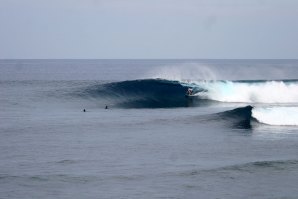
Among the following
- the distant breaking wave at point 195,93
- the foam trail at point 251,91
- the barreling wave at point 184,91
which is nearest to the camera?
the distant breaking wave at point 195,93

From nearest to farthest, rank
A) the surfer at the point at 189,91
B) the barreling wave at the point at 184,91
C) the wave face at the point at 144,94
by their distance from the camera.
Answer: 1. the wave face at the point at 144,94
2. the barreling wave at the point at 184,91
3. the surfer at the point at 189,91

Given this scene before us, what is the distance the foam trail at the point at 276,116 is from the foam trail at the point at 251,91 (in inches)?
525

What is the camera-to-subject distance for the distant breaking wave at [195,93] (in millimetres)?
46375

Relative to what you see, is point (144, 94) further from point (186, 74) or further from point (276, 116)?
point (186, 74)

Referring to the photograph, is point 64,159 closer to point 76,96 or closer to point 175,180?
point 175,180

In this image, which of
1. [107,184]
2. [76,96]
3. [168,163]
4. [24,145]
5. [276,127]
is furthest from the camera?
[76,96]

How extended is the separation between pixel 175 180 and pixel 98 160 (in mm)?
3892

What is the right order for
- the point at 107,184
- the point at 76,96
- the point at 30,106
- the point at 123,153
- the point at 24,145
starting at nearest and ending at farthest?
the point at 107,184
the point at 123,153
the point at 24,145
the point at 30,106
the point at 76,96

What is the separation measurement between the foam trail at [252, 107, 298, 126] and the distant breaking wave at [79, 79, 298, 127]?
24.3ft

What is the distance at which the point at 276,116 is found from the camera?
35.2 meters

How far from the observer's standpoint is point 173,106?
1746 inches

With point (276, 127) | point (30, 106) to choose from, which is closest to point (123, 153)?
point (276, 127)

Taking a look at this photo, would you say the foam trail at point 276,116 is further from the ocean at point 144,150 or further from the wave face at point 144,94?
the wave face at point 144,94

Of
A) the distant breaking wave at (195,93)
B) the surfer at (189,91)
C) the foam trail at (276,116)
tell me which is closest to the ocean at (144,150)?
the foam trail at (276,116)
